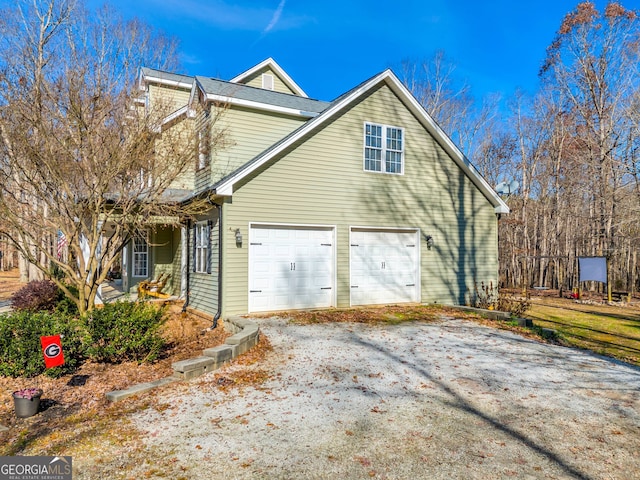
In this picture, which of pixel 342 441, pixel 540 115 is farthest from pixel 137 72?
pixel 540 115

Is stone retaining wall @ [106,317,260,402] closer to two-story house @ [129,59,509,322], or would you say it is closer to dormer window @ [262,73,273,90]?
two-story house @ [129,59,509,322]

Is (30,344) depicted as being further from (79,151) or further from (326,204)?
(326,204)

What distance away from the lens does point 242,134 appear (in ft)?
38.1

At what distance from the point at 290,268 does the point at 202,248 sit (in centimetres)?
262

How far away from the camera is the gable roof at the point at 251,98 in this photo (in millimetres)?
11086

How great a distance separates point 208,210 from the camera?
34.0 ft

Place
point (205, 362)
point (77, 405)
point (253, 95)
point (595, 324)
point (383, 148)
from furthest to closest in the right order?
1. point (253, 95)
2. point (383, 148)
3. point (595, 324)
4. point (205, 362)
5. point (77, 405)

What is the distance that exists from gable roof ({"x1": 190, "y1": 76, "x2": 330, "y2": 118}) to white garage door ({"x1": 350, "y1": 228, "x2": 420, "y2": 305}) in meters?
4.50

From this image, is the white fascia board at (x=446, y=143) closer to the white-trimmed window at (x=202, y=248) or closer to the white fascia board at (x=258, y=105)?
the white fascia board at (x=258, y=105)

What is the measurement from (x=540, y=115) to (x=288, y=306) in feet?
74.2

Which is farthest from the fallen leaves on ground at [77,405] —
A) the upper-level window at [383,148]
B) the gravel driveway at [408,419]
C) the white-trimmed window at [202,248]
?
the upper-level window at [383,148]

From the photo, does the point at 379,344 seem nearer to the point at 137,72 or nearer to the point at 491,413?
the point at 491,413

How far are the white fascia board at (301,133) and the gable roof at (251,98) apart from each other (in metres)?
1.99

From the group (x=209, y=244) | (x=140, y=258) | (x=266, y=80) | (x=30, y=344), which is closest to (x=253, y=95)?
(x=209, y=244)
